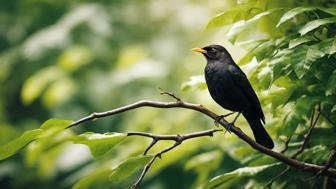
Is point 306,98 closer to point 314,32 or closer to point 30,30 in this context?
point 314,32

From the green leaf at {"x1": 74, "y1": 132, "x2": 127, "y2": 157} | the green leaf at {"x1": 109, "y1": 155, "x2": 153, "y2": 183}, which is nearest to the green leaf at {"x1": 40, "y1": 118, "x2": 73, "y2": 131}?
the green leaf at {"x1": 74, "y1": 132, "x2": 127, "y2": 157}

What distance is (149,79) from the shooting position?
21.7ft

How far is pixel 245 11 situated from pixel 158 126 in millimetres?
1966

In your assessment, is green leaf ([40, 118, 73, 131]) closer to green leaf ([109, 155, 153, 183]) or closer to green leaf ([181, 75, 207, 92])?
green leaf ([109, 155, 153, 183])

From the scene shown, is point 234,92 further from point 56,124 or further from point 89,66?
point 89,66

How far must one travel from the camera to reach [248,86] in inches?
130

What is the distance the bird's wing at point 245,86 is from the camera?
3.19 metres

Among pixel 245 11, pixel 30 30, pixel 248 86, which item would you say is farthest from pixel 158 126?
pixel 30 30

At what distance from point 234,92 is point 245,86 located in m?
0.19

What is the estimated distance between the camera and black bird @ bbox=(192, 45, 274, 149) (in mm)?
3313

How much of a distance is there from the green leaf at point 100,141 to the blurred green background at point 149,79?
0.58 feet

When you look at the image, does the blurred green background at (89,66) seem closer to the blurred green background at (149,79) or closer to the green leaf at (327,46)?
the blurred green background at (149,79)

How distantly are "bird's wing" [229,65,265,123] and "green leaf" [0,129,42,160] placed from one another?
124cm

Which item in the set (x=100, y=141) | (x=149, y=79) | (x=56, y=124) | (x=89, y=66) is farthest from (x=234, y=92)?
(x=89, y=66)
